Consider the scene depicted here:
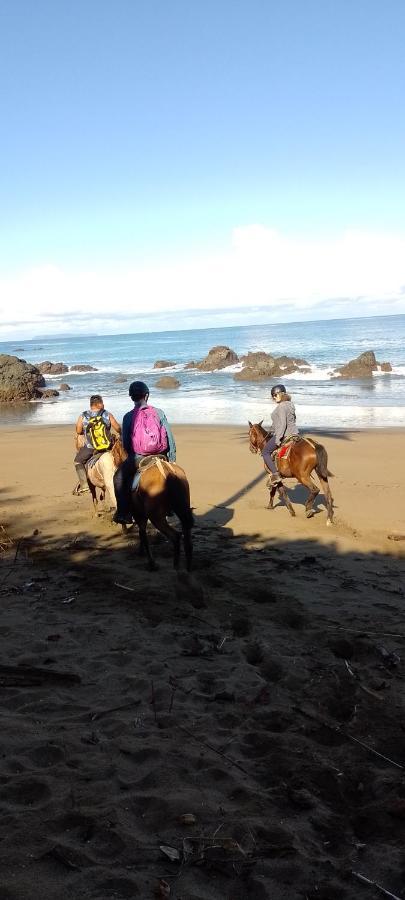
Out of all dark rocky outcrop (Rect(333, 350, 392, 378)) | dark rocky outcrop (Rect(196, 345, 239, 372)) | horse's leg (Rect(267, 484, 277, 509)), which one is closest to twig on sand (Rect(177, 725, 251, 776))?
horse's leg (Rect(267, 484, 277, 509))

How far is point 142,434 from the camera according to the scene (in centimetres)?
768

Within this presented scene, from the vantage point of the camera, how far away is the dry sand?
2857 mm

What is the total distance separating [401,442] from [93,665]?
46.5ft

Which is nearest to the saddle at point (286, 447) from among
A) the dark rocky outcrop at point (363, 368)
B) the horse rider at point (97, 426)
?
the horse rider at point (97, 426)

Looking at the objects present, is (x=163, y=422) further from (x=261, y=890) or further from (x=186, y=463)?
(x=186, y=463)

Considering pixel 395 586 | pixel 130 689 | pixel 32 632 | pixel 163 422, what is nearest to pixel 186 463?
pixel 163 422

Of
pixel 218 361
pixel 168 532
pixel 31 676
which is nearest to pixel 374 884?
pixel 31 676

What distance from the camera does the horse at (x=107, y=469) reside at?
10097mm

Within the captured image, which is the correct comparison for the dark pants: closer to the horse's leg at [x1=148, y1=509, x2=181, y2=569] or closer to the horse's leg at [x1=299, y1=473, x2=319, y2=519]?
the horse's leg at [x1=299, y1=473, x2=319, y2=519]

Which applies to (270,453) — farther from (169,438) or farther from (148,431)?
(148,431)

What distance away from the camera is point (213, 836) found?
3.04 meters

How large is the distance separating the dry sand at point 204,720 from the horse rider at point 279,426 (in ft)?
7.70

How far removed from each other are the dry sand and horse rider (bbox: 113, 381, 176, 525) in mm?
1325

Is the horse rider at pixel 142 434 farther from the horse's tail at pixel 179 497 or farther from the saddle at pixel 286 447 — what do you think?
the saddle at pixel 286 447
